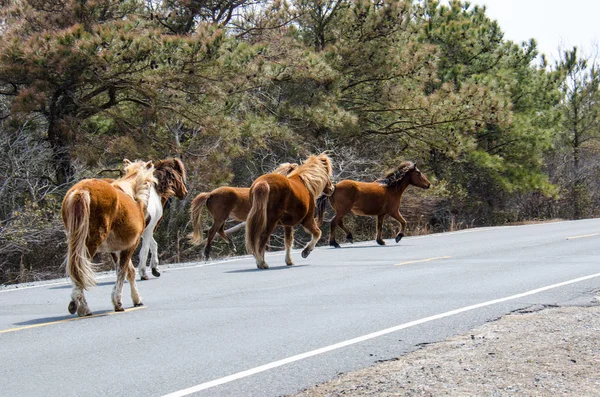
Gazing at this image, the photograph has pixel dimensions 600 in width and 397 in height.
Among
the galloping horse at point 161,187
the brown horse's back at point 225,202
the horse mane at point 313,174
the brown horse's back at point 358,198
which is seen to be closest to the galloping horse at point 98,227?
the galloping horse at point 161,187

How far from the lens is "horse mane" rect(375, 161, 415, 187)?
2106 cm

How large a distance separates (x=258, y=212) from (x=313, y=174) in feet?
6.46

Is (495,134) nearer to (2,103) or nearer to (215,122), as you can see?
(215,122)

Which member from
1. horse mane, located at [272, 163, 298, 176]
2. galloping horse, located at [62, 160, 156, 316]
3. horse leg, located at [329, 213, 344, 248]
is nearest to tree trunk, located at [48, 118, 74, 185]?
horse leg, located at [329, 213, 344, 248]

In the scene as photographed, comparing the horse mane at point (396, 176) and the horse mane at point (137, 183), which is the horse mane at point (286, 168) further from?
the horse mane at point (137, 183)

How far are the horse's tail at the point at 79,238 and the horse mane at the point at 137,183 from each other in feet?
4.73

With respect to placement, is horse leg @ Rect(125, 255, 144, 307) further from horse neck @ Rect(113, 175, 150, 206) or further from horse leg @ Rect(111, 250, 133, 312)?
horse neck @ Rect(113, 175, 150, 206)

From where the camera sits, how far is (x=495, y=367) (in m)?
6.62

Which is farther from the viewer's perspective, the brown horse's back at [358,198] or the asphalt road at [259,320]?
the brown horse's back at [358,198]

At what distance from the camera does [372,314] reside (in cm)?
936

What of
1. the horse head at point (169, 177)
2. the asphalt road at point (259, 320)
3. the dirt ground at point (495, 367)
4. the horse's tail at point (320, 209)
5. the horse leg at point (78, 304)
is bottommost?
the dirt ground at point (495, 367)

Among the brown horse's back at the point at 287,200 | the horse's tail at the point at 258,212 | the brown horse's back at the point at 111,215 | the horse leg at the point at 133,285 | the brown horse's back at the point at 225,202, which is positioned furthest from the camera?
the brown horse's back at the point at 225,202

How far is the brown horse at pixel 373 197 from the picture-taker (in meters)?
20.4

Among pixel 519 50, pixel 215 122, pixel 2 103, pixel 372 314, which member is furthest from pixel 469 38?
pixel 372 314
